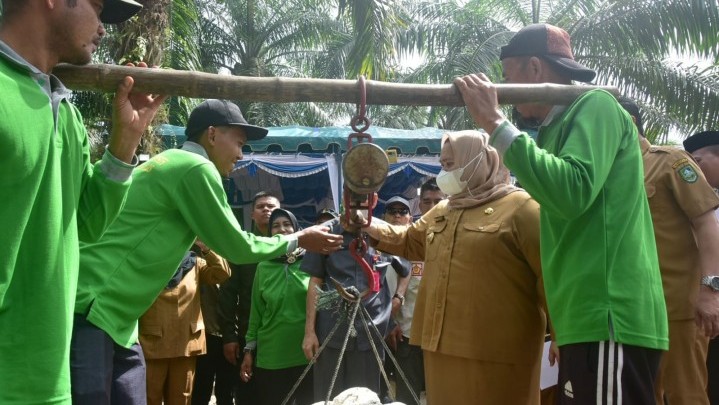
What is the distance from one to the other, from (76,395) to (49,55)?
1346 millimetres

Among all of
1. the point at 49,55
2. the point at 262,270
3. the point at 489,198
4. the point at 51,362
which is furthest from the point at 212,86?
the point at 262,270

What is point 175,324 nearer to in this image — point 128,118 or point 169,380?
point 169,380

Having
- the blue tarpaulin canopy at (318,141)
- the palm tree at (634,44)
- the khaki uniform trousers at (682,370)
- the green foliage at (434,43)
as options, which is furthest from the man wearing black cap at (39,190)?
the palm tree at (634,44)

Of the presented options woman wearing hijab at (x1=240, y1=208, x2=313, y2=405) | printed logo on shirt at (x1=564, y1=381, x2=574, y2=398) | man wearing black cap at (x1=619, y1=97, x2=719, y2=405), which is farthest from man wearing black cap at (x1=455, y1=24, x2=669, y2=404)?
woman wearing hijab at (x1=240, y1=208, x2=313, y2=405)

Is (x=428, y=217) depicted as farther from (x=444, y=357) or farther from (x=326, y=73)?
(x=326, y=73)

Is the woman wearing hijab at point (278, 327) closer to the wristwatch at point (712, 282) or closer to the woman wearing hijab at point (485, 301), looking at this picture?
the woman wearing hijab at point (485, 301)

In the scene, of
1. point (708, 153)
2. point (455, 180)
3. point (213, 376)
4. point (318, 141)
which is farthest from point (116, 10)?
point (318, 141)

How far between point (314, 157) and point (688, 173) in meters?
6.39

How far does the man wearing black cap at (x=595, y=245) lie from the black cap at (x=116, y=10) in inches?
49.4

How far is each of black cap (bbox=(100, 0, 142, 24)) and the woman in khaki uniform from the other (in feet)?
8.90

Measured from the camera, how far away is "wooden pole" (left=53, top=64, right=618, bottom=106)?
241cm

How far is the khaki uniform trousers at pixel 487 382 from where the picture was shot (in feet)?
10.5

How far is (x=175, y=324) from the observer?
4.71 meters

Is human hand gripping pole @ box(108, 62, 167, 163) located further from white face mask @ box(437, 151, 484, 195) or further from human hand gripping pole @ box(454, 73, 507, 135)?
white face mask @ box(437, 151, 484, 195)
